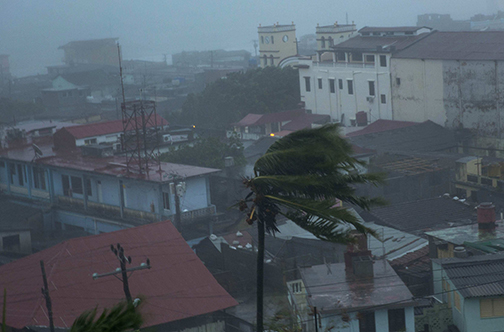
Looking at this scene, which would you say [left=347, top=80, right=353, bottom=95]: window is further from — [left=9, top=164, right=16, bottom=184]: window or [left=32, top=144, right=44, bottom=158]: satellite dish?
[left=9, top=164, right=16, bottom=184]: window

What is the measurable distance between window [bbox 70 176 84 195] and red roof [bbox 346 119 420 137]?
20004 mm

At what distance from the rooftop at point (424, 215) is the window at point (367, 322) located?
1022 centimetres

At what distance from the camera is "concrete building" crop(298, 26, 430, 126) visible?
5581 centimetres

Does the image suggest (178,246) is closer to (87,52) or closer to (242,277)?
(242,277)

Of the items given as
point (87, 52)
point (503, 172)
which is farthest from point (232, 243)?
point (87, 52)

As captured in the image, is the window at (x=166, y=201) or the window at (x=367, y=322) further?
the window at (x=166, y=201)

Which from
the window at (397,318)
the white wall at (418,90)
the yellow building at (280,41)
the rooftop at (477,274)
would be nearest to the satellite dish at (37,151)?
the white wall at (418,90)

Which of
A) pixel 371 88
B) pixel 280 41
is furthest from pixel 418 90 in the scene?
pixel 280 41

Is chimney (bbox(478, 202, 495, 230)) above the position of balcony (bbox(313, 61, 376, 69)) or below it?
below

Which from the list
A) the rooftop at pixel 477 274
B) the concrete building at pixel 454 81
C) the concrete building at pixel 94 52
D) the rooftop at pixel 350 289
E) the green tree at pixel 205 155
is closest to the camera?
the rooftop at pixel 350 289

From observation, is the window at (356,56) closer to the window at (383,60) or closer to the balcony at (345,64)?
the balcony at (345,64)

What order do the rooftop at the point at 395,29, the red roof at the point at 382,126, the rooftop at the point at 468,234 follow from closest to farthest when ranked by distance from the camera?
the rooftop at the point at 468,234 < the red roof at the point at 382,126 < the rooftop at the point at 395,29

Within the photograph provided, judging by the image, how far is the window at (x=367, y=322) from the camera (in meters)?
18.1

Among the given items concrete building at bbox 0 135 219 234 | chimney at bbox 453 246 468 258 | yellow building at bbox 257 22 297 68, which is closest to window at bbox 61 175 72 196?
concrete building at bbox 0 135 219 234
